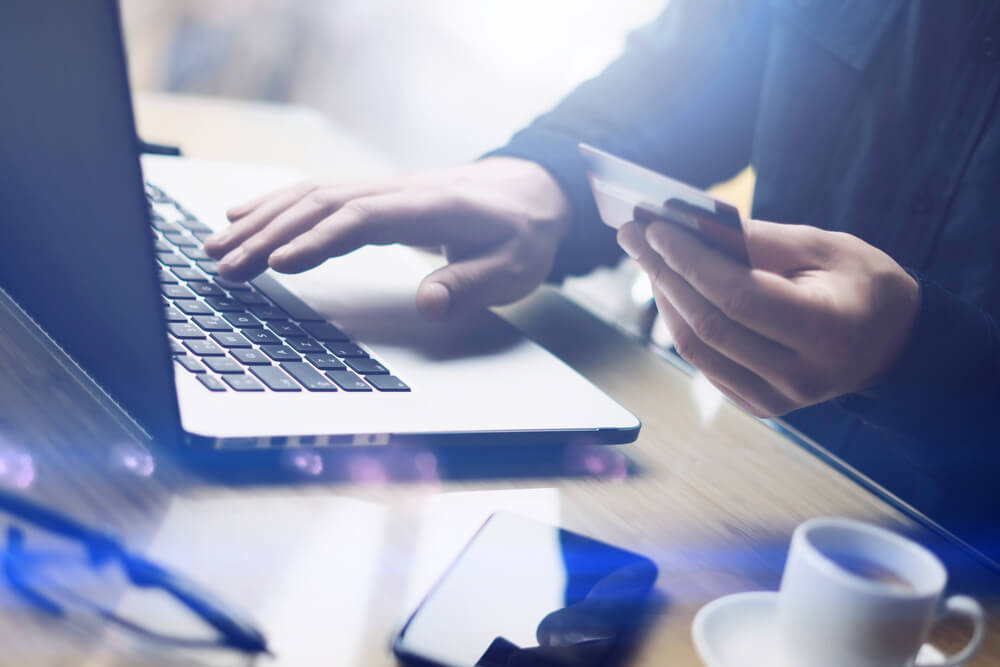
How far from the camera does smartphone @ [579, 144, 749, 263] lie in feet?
1.24

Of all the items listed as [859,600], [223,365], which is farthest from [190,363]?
[859,600]

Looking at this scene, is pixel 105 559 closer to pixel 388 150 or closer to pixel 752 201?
pixel 752 201

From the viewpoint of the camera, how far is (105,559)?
1.04 ft

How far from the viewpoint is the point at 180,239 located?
63cm

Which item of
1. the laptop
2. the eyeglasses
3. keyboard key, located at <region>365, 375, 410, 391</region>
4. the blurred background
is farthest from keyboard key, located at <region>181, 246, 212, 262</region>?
the blurred background

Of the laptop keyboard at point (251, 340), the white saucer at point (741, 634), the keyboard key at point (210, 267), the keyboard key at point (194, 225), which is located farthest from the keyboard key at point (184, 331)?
the white saucer at point (741, 634)

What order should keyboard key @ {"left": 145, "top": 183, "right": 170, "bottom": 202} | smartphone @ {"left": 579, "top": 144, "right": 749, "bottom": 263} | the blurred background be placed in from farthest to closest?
the blurred background
keyboard key @ {"left": 145, "top": 183, "right": 170, "bottom": 202}
smartphone @ {"left": 579, "top": 144, "right": 749, "bottom": 263}

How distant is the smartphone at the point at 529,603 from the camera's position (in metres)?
0.31

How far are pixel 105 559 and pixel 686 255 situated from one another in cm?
30

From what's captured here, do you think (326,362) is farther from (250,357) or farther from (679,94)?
(679,94)

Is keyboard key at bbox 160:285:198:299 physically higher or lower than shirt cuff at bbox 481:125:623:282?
lower

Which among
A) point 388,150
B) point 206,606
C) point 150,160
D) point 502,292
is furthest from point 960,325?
point 388,150

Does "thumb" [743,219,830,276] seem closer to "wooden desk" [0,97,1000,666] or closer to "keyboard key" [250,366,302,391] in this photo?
"wooden desk" [0,97,1000,666]

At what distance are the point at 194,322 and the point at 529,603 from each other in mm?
266
